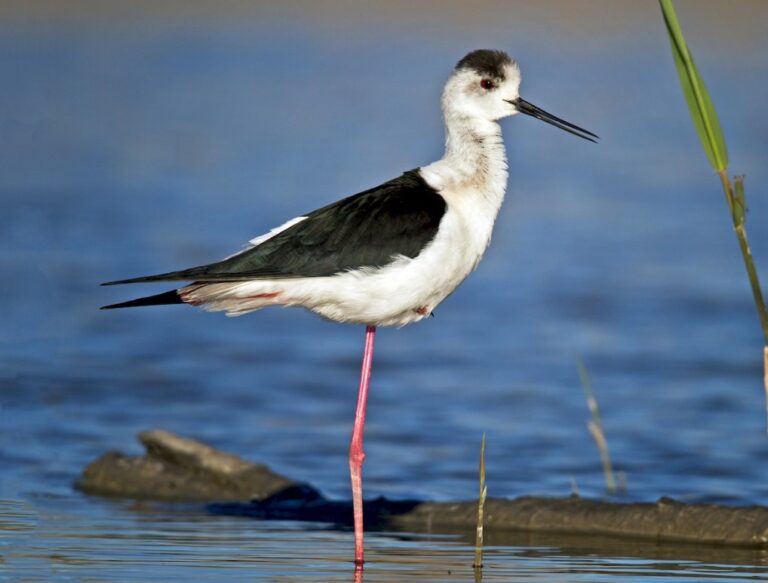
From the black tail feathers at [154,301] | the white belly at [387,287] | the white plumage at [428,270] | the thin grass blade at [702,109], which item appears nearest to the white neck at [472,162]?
the white plumage at [428,270]

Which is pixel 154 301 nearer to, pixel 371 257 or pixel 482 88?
pixel 371 257

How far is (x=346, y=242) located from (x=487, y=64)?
1.09 metres

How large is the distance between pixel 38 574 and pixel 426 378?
18.6ft

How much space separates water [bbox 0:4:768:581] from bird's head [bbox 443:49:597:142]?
6.11ft

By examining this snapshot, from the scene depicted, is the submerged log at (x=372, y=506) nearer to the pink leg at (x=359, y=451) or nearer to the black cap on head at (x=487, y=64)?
the pink leg at (x=359, y=451)

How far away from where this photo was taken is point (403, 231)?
6.43m

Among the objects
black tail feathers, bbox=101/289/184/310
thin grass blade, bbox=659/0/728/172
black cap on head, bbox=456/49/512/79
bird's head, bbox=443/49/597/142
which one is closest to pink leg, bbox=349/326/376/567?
black tail feathers, bbox=101/289/184/310

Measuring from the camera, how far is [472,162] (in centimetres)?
679

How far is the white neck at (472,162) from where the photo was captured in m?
6.68

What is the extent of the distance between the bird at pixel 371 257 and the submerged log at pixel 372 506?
80 cm

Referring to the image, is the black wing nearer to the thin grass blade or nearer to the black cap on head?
the black cap on head

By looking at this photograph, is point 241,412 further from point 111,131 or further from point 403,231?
point 111,131

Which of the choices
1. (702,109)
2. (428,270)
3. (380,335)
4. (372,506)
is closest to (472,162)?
(428,270)

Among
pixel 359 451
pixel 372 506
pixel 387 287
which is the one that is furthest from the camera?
pixel 372 506
